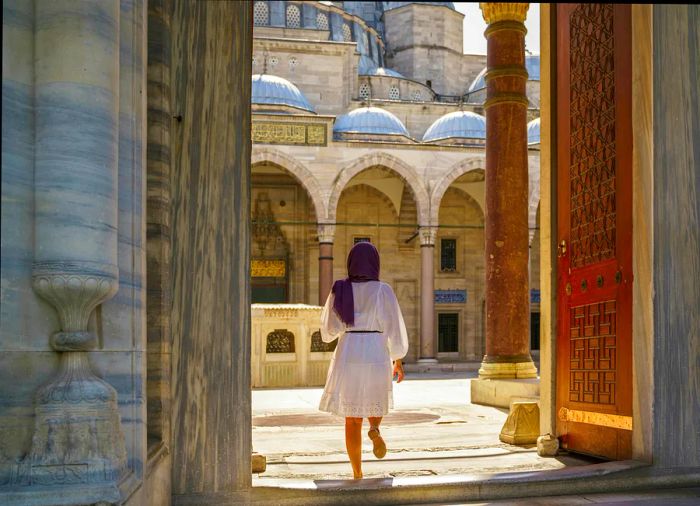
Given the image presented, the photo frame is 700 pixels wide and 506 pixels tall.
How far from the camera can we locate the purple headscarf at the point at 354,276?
3881 millimetres

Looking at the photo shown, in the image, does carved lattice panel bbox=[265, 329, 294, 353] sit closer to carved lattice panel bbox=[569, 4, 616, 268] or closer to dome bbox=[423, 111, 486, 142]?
carved lattice panel bbox=[569, 4, 616, 268]

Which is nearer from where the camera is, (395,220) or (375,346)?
(375,346)

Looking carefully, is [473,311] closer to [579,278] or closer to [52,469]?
[579,278]

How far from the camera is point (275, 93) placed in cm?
2331

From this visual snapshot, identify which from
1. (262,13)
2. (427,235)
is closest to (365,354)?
(427,235)

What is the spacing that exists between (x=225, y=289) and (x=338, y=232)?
846 inches

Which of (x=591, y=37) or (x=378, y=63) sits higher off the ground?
(x=378, y=63)

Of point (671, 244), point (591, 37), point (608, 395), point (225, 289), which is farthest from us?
point (591, 37)

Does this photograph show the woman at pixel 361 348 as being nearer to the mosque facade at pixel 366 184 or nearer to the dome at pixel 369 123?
the mosque facade at pixel 366 184

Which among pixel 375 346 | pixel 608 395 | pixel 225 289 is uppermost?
pixel 225 289

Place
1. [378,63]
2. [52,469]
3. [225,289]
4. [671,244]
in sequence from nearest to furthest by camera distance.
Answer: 1. [52,469]
2. [225,289]
3. [671,244]
4. [378,63]

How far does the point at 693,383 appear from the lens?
12.3 ft

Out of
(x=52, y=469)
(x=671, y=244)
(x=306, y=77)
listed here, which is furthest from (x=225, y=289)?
(x=306, y=77)

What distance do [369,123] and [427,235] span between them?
414cm
